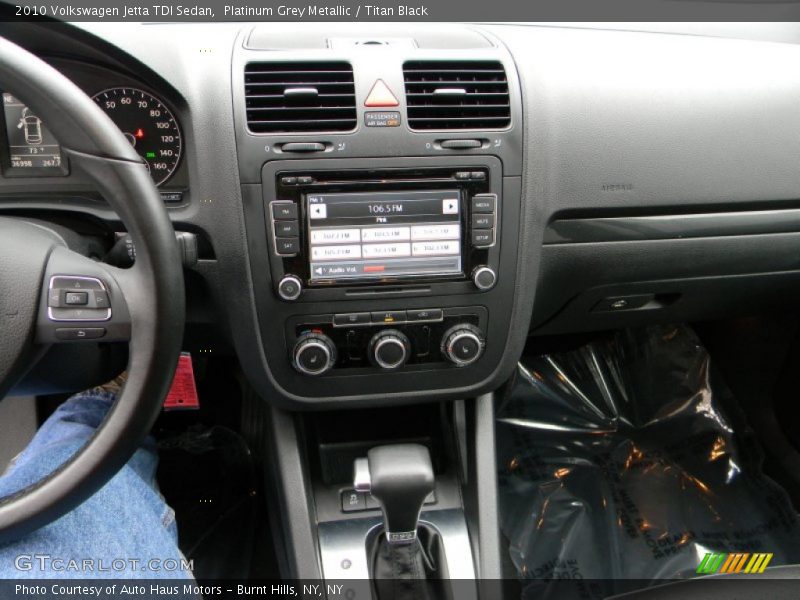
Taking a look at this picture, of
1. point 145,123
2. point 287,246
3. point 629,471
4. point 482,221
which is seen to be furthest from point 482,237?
point 629,471

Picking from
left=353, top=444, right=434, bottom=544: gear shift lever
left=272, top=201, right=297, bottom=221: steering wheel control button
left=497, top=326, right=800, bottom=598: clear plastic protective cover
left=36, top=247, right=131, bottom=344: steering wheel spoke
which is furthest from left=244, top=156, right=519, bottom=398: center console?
left=497, top=326, right=800, bottom=598: clear plastic protective cover

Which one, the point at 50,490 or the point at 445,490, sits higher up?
the point at 50,490

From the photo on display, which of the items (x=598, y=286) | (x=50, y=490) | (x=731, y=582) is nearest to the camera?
(x=50, y=490)

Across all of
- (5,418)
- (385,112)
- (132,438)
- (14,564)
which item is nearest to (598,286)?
(385,112)

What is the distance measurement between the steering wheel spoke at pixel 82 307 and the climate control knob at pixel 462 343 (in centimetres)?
44

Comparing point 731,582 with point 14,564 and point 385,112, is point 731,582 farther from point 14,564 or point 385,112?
point 14,564

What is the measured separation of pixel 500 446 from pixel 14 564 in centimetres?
104

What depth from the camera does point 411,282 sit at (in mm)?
979

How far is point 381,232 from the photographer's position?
95 centimetres

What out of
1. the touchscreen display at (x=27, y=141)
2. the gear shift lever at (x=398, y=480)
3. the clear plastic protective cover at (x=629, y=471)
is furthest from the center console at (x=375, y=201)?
the clear plastic protective cover at (x=629, y=471)

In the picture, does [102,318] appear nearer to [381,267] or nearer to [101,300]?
[101,300]

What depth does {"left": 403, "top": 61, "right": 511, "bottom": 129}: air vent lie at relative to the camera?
938mm

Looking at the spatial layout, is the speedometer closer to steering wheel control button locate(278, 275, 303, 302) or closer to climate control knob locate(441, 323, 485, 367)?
steering wheel control button locate(278, 275, 303, 302)

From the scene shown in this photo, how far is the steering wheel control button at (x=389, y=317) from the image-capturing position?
99cm
